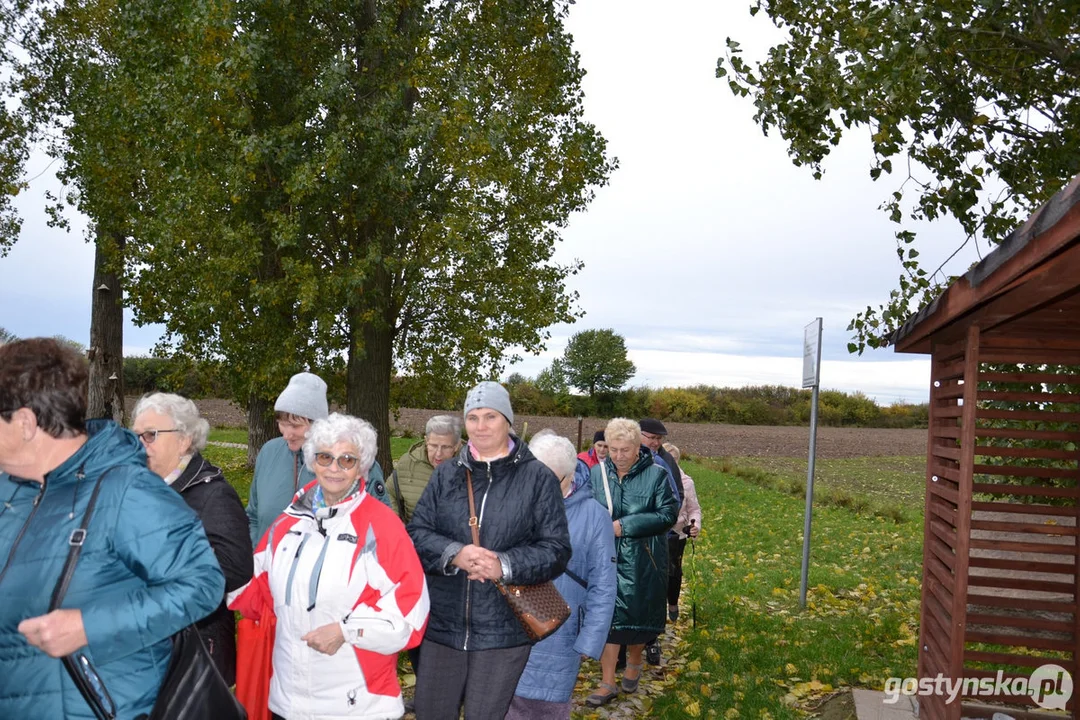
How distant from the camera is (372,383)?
16.9 metres

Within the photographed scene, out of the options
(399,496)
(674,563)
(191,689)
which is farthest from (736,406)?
(191,689)

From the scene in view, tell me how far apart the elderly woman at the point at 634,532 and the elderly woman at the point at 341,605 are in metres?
3.09

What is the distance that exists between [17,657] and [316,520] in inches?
52.6

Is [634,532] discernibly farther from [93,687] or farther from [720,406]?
[720,406]

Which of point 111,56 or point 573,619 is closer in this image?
point 573,619

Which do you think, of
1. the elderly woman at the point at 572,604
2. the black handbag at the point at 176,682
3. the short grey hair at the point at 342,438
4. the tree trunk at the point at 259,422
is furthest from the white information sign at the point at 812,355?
the tree trunk at the point at 259,422

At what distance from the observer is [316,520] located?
364 centimetres

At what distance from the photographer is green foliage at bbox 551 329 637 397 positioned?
75.8 m

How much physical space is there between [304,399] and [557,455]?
149 centimetres

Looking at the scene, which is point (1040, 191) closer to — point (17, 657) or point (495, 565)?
point (495, 565)

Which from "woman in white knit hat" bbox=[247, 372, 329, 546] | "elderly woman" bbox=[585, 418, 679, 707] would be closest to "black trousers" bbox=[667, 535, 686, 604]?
"elderly woman" bbox=[585, 418, 679, 707]

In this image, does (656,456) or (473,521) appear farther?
(656,456)

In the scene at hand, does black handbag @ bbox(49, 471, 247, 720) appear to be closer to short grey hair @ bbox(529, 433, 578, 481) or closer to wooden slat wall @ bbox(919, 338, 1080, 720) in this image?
short grey hair @ bbox(529, 433, 578, 481)

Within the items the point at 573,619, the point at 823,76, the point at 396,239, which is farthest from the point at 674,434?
the point at 573,619
